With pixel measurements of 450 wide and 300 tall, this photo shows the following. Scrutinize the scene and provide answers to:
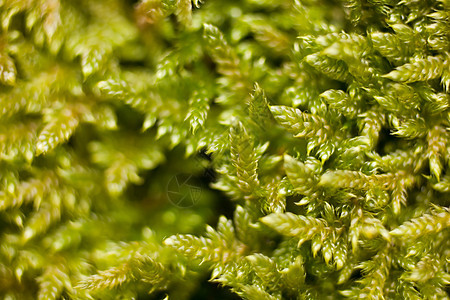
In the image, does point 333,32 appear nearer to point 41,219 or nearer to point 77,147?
point 77,147

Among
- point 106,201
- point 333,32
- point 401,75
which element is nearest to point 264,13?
point 333,32

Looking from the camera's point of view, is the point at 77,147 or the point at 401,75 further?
the point at 77,147

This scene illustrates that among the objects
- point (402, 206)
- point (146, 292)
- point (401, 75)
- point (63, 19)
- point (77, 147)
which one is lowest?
point (146, 292)

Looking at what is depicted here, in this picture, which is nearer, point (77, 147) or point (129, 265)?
point (129, 265)

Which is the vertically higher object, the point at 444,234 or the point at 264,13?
the point at 264,13

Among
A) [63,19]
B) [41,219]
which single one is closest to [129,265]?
[41,219]

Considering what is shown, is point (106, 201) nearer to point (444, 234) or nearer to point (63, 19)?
point (63, 19)
